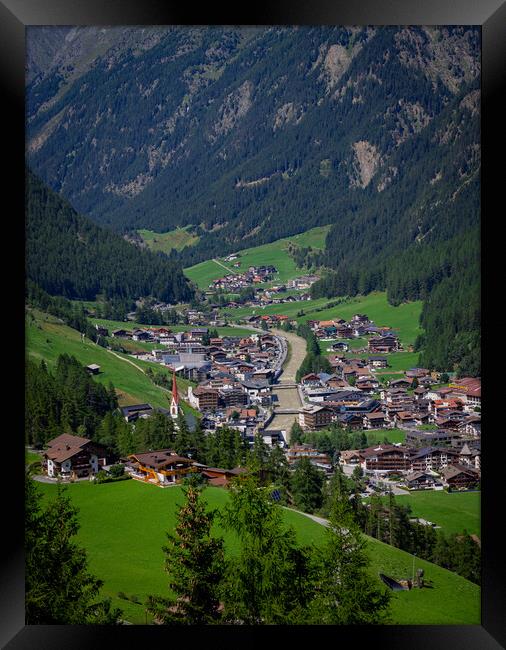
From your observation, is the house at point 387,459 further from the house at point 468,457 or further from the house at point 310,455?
the house at point 468,457

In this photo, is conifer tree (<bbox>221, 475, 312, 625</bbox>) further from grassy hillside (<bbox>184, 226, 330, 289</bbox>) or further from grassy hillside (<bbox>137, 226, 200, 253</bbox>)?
grassy hillside (<bbox>137, 226, 200, 253</bbox>)

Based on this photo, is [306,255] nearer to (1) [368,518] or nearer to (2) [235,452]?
(2) [235,452]

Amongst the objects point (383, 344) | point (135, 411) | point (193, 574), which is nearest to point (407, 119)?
point (383, 344)

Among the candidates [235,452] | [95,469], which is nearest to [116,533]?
[95,469]

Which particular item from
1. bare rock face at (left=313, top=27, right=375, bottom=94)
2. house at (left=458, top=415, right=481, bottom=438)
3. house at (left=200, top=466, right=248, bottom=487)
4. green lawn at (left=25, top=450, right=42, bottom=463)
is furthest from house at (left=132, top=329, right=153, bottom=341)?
bare rock face at (left=313, top=27, right=375, bottom=94)

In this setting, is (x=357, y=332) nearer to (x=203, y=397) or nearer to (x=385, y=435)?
(x=385, y=435)
